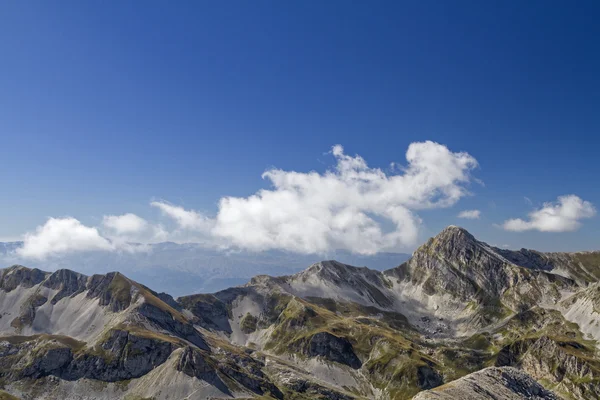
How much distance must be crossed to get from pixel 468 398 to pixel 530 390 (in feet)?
66.5

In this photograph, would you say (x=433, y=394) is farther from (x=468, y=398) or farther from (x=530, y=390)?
(x=530, y=390)

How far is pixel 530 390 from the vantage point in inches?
3374

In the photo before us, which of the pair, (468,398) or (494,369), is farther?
(494,369)

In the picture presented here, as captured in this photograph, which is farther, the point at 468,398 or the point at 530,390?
the point at 530,390

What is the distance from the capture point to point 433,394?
71438mm

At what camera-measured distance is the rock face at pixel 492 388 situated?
7381cm

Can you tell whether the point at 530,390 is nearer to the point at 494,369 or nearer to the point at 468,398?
the point at 494,369

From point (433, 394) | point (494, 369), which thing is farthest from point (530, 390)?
point (433, 394)

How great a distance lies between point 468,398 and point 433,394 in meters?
7.61

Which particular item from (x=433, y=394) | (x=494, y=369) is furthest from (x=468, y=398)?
(x=494, y=369)

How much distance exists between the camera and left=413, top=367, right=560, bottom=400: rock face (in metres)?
73.8

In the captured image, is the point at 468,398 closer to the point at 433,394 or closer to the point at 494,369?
the point at 433,394

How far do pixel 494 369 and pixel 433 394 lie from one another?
23665mm

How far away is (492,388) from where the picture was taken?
8000 cm
